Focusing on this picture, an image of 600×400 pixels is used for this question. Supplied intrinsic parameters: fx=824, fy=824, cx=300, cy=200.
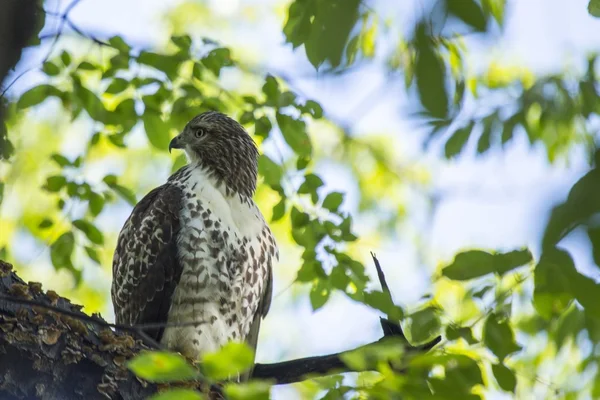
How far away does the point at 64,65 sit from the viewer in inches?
201

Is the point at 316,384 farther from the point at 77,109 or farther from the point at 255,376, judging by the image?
the point at 77,109

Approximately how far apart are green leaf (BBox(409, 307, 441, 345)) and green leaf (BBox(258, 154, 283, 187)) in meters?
2.25

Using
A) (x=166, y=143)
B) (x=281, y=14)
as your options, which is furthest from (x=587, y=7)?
(x=281, y=14)

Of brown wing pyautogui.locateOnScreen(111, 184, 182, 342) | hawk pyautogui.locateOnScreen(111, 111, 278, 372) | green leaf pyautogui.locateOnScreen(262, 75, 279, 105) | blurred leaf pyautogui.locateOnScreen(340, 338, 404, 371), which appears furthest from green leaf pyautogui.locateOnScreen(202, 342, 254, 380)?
green leaf pyautogui.locateOnScreen(262, 75, 279, 105)

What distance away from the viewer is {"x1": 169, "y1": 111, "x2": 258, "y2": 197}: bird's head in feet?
17.3

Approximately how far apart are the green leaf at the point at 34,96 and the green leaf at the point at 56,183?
482 mm

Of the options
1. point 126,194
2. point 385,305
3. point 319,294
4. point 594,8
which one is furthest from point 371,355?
point 126,194

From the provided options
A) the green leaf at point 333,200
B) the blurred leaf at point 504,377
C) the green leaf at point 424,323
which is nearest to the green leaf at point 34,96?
the green leaf at point 333,200

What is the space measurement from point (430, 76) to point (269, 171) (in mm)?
3575

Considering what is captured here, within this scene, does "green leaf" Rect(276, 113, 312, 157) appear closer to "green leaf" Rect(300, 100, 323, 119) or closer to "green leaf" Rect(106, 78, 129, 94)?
"green leaf" Rect(300, 100, 323, 119)

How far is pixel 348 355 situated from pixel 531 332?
2501mm

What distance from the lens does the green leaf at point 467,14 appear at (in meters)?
1.44

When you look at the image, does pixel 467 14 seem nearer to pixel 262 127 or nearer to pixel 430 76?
pixel 430 76

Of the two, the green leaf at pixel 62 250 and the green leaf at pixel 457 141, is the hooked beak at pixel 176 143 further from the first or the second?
the green leaf at pixel 457 141
